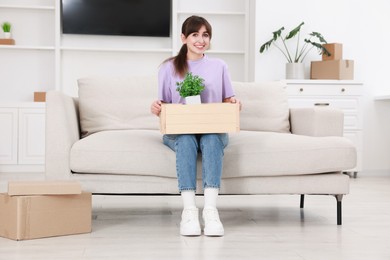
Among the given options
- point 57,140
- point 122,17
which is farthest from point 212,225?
point 122,17

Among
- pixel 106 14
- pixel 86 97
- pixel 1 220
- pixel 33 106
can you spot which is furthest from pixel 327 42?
pixel 1 220

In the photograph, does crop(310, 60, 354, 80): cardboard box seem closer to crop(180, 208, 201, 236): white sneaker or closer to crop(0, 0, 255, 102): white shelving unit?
crop(0, 0, 255, 102): white shelving unit

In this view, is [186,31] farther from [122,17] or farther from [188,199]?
[122,17]

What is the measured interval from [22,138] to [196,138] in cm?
332

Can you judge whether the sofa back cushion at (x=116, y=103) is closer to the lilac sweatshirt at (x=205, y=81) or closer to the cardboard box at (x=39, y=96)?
the lilac sweatshirt at (x=205, y=81)

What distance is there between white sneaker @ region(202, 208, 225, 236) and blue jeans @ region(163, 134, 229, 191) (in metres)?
0.10

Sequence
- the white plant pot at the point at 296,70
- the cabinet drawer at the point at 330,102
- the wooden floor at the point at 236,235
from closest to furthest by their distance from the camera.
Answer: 1. the wooden floor at the point at 236,235
2. the cabinet drawer at the point at 330,102
3. the white plant pot at the point at 296,70

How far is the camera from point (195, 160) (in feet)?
8.68

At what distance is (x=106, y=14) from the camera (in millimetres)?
6008

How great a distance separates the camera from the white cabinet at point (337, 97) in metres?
5.45

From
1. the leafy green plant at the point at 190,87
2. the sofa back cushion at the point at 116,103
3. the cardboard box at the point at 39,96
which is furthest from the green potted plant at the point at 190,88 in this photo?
the cardboard box at the point at 39,96

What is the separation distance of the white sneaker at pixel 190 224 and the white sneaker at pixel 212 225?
0.12ft

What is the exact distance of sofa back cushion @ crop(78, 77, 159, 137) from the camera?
3273 millimetres

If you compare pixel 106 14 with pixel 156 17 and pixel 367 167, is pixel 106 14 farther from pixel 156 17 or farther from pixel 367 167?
pixel 367 167
